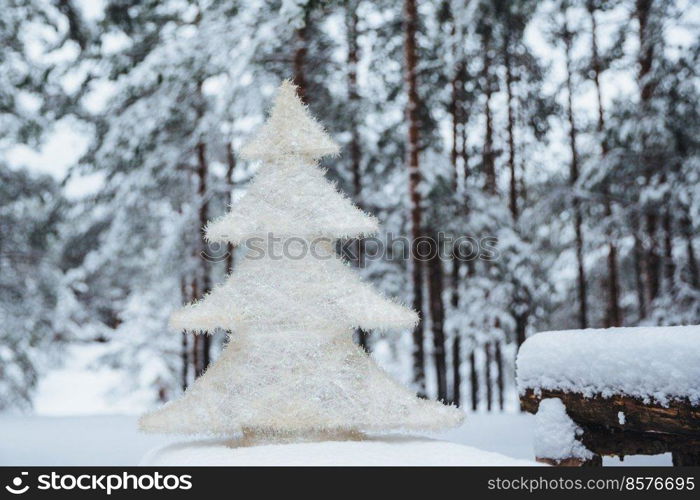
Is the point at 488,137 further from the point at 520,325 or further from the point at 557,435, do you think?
the point at 557,435

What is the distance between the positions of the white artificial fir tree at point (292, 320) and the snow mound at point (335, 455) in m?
0.18

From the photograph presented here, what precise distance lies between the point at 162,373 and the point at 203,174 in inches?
388

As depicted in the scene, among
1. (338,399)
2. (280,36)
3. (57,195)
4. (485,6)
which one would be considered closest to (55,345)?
(57,195)

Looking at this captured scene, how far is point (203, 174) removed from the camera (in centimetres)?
1469

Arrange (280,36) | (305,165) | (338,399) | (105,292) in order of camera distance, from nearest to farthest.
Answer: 1. (338,399)
2. (305,165)
3. (280,36)
4. (105,292)

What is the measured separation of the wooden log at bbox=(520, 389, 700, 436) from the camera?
13.9ft

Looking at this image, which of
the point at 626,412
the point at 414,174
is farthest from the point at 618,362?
the point at 414,174

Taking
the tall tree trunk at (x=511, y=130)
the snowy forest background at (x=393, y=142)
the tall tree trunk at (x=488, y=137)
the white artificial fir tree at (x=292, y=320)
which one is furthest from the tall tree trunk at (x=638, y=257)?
the white artificial fir tree at (x=292, y=320)

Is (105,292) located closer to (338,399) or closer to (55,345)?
(55,345)

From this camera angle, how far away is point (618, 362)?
15.1 ft

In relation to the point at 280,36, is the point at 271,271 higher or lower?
lower

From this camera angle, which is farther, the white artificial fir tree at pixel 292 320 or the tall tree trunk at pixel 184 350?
the tall tree trunk at pixel 184 350

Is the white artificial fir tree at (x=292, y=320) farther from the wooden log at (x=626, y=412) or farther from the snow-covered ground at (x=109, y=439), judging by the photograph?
the wooden log at (x=626, y=412)

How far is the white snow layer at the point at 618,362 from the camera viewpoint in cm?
423
